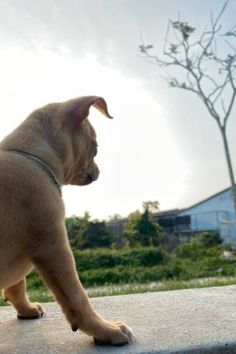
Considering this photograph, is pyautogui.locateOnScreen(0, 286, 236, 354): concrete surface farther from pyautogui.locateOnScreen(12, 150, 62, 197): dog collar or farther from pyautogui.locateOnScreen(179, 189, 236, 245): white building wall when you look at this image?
pyautogui.locateOnScreen(179, 189, 236, 245): white building wall

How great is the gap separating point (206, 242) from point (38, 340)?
19.5 metres

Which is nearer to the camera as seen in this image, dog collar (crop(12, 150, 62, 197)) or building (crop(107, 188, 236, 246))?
dog collar (crop(12, 150, 62, 197))

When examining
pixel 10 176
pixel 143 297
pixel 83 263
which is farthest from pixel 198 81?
pixel 10 176

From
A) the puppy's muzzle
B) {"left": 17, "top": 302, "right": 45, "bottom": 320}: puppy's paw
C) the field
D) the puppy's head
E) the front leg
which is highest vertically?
the puppy's head

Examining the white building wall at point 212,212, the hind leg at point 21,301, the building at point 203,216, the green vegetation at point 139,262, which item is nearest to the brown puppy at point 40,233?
the hind leg at point 21,301

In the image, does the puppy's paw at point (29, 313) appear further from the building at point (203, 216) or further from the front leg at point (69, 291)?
the building at point (203, 216)

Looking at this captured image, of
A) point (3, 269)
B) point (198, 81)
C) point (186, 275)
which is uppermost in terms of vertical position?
point (198, 81)

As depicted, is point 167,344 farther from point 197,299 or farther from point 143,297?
point 143,297

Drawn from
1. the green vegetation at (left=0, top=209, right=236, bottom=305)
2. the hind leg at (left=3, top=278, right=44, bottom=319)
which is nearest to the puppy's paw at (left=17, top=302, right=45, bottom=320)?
the hind leg at (left=3, top=278, right=44, bottom=319)

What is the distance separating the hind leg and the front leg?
66 cm

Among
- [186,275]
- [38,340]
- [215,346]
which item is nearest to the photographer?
[215,346]

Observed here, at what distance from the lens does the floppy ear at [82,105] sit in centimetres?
274

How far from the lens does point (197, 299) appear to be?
349cm

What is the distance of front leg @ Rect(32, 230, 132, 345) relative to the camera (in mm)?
2371
